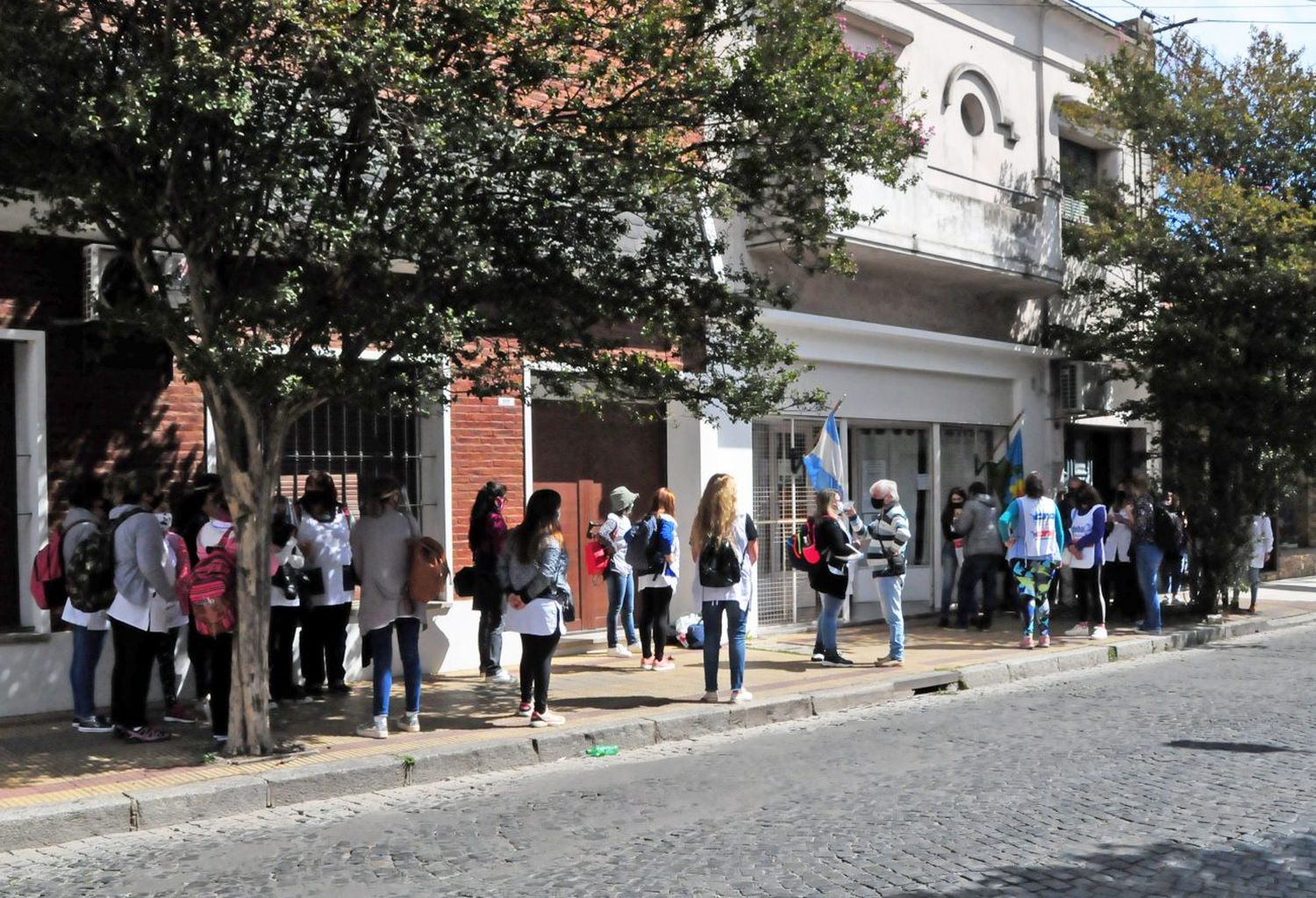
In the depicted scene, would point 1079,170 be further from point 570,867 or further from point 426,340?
point 570,867

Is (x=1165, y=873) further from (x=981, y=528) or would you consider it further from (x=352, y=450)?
(x=981, y=528)

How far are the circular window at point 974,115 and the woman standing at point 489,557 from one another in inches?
409

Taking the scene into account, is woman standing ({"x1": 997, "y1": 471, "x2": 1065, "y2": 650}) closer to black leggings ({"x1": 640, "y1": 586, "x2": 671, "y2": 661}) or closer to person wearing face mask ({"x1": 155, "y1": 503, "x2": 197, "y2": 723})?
black leggings ({"x1": 640, "y1": 586, "x2": 671, "y2": 661})

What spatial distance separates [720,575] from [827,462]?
4.53m

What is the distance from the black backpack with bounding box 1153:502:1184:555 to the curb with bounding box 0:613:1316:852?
3.57 metres

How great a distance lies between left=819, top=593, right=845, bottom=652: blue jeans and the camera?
1206cm

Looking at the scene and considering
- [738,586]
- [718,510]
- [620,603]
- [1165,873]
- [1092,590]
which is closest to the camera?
[1165,873]

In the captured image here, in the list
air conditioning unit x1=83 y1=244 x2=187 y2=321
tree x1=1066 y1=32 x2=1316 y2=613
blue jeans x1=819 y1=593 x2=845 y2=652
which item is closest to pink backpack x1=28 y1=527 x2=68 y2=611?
air conditioning unit x1=83 y1=244 x2=187 y2=321

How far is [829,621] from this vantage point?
12.1 metres

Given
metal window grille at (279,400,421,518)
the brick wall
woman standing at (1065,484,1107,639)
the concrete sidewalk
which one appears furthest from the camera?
woman standing at (1065,484,1107,639)

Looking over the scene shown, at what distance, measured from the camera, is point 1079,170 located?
1842 cm

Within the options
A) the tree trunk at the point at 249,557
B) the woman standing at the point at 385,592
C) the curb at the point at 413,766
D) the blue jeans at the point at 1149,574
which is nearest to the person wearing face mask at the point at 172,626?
the tree trunk at the point at 249,557

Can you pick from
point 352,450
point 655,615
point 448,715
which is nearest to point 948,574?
point 655,615

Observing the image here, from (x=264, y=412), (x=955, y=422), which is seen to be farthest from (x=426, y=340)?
(x=955, y=422)
